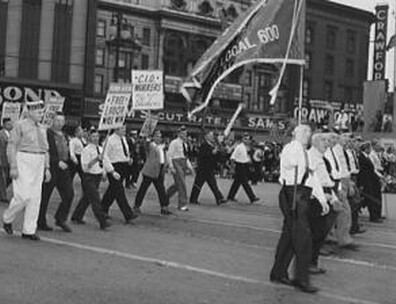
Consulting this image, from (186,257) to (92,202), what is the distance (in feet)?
8.90

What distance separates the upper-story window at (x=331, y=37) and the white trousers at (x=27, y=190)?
80.0 meters

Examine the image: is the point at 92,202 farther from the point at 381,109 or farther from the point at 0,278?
the point at 381,109

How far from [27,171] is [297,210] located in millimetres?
3747

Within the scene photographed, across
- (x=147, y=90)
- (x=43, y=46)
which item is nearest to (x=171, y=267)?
(x=147, y=90)

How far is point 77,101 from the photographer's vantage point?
2234 inches

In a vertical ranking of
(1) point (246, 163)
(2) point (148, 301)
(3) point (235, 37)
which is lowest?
(2) point (148, 301)

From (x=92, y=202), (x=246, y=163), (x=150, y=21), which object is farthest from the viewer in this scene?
(x=150, y=21)

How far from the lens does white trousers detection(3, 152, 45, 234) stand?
385 inches

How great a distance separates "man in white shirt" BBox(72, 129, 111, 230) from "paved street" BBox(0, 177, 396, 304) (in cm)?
29

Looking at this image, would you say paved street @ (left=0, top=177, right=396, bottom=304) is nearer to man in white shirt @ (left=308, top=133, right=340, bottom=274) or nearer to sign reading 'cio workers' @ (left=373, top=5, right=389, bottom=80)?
man in white shirt @ (left=308, top=133, right=340, bottom=274)

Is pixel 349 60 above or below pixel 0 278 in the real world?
above

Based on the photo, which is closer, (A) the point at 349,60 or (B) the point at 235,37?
(B) the point at 235,37

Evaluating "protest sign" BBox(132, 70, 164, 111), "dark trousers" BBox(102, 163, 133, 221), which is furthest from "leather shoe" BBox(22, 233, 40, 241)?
"protest sign" BBox(132, 70, 164, 111)

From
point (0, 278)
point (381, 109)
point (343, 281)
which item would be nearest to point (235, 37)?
point (343, 281)
